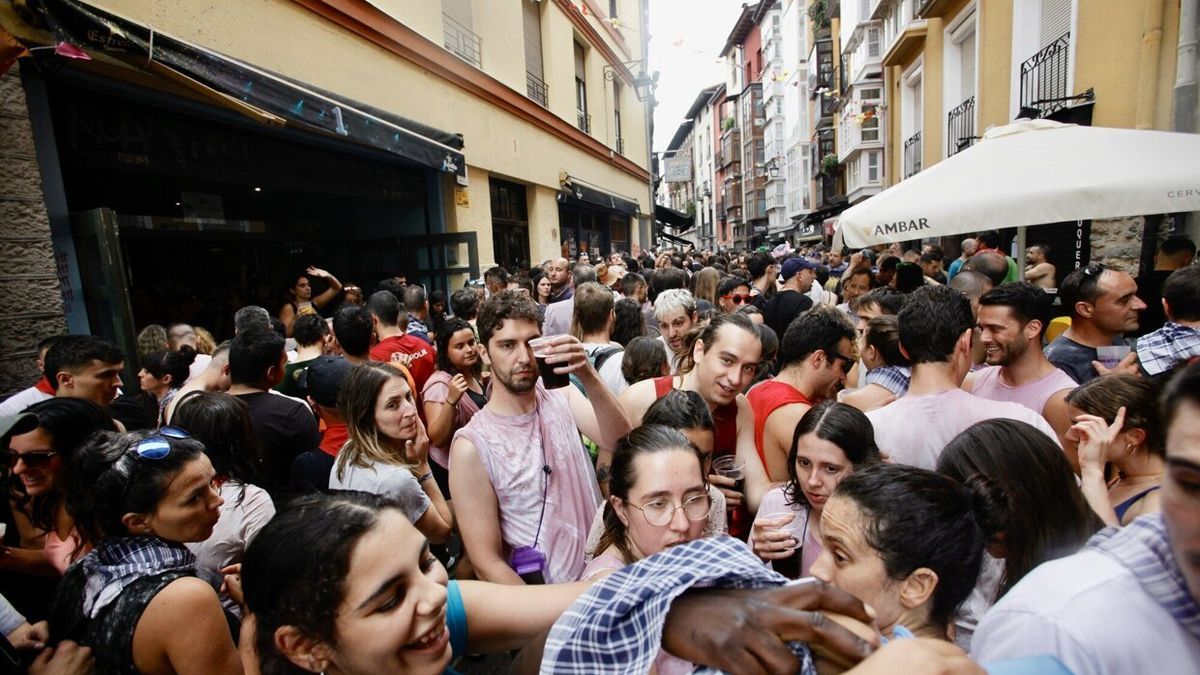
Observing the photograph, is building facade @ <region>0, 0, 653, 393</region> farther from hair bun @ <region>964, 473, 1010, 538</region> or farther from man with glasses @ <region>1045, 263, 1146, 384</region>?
man with glasses @ <region>1045, 263, 1146, 384</region>

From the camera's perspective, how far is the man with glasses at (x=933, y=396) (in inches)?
93.7

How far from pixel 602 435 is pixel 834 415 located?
102 cm

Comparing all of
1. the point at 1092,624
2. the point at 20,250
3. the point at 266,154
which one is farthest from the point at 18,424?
the point at 266,154

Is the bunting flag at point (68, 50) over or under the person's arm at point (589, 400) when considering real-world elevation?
over

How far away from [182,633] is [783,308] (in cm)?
508

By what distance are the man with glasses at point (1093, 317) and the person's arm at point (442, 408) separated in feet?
11.3

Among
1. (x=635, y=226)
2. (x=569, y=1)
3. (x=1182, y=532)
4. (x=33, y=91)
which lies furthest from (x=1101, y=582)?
(x=635, y=226)

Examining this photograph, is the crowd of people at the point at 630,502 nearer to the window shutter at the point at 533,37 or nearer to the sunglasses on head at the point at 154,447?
the sunglasses on head at the point at 154,447

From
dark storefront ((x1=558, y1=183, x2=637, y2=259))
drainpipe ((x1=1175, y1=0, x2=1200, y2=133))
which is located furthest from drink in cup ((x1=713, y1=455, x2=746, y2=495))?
dark storefront ((x1=558, y1=183, x2=637, y2=259))

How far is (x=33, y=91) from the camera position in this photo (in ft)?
12.8

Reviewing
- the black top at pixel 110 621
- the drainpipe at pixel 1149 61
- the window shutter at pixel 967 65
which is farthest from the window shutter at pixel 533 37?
the black top at pixel 110 621

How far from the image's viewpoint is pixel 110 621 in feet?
4.98

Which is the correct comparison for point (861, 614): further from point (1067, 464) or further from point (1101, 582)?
point (1067, 464)

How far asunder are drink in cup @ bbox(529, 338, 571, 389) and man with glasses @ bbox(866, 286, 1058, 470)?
4.37ft
